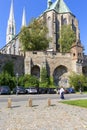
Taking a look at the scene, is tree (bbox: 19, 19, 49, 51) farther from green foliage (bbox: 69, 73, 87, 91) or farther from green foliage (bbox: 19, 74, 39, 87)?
green foliage (bbox: 69, 73, 87, 91)

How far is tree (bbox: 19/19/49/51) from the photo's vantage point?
77.9 m

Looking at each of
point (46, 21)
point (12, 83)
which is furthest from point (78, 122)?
point (46, 21)

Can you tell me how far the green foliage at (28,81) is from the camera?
66875mm

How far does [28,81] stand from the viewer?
222 feet

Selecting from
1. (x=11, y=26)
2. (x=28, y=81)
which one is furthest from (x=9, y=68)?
(x=11, y=26)

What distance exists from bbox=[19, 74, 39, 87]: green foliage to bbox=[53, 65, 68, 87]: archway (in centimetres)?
1012

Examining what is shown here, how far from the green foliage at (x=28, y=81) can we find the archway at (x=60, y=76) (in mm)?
10120

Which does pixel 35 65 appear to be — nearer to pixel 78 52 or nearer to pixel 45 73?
pixel 45 73

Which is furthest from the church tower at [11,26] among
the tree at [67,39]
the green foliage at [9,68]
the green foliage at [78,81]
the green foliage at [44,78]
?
the green foliage at [78,81]

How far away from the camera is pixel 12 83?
2537 inches

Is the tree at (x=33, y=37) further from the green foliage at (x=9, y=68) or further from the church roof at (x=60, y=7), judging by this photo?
the church roof at (x=60, y=7)

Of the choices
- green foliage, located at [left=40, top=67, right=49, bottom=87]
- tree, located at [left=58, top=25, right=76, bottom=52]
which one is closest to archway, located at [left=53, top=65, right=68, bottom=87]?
green foliage, located at [left=40, top=67, right=49, bottom=87]

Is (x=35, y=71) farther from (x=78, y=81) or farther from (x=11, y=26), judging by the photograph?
(x=11, y=26)

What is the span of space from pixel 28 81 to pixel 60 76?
45.4 ft
